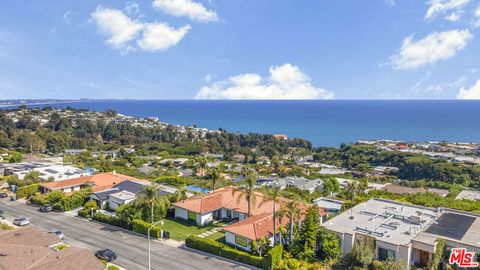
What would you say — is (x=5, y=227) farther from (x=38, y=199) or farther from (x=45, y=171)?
(x=45, y=171)

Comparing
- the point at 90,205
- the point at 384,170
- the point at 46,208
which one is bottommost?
the point at 384,170

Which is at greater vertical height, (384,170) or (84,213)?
(84,213)

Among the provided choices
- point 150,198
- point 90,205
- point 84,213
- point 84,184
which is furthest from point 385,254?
point 84,184

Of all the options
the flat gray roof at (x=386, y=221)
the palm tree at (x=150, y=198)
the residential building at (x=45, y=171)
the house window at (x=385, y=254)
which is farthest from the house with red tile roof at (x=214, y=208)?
the residential building at (x=45, y=171)

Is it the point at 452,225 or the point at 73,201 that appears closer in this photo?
the point at 452,225

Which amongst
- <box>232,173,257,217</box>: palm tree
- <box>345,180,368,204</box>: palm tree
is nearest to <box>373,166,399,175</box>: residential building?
<box>345,180,368,204</box>: palm tree

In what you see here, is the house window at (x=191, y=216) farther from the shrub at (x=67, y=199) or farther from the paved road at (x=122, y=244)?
the shrub at (x=67, y=199)

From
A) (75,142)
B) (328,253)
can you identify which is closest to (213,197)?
(328,253)
